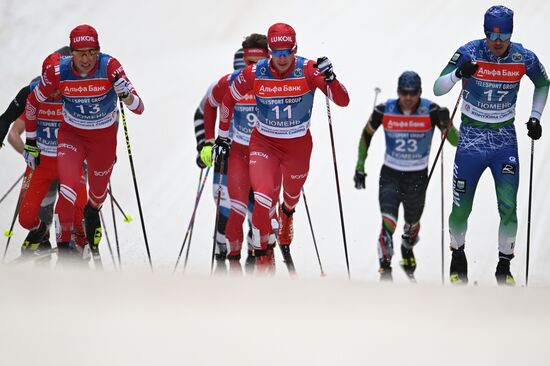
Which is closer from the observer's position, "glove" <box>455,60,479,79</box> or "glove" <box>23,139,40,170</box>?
"glove" <box>455,60,479,79</box>

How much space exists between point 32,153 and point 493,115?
4292 millimetres

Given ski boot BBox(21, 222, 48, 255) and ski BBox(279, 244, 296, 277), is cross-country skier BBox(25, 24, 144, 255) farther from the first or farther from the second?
ski BBox(279, 244, 296, 277)

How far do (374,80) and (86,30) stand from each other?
324 inches

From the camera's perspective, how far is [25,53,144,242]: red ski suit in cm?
920

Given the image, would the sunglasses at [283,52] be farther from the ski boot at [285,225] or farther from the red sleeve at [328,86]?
the ski boot at [285,225]

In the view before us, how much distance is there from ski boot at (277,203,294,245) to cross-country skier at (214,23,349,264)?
55 cm

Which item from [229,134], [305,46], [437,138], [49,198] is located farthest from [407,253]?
[305,46]

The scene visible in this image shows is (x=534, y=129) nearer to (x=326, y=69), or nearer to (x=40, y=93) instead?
(x=326, y=69)

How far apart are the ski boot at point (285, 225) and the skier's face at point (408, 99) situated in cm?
151

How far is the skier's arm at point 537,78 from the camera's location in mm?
8766

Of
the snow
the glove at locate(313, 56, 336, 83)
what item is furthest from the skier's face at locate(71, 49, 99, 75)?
the glove at locate(313, 56, 336, 83)

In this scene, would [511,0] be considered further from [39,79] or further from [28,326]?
[28,326]

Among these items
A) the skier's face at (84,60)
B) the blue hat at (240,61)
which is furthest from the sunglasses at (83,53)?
the blue hat at (240,61)

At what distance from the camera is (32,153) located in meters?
9.77
